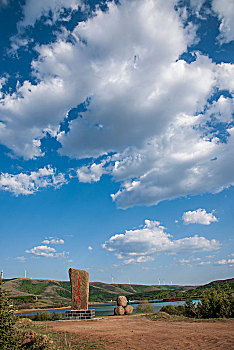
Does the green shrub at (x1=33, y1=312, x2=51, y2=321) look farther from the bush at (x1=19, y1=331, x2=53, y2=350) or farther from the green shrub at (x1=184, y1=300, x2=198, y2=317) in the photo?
the bush at (x1=19, y1=331, x2=53, y2=350)

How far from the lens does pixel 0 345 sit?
6.38 m

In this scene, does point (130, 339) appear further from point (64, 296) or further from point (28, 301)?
point (64, 296)

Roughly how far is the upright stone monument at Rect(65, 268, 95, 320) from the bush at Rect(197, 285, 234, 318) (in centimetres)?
1023

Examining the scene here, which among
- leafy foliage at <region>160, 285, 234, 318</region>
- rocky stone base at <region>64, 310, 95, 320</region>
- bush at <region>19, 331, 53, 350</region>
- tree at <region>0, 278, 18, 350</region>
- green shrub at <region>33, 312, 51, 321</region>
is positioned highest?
tree at <region>0, 278, 18, 350</region>

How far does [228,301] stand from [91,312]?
40.0ft

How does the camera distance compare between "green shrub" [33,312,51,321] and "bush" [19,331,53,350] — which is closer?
"bush" [19,331,53,350]

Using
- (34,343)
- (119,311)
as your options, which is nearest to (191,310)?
(119,311)

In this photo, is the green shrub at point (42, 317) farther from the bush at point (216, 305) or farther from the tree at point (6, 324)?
the tree at point (6, 324)

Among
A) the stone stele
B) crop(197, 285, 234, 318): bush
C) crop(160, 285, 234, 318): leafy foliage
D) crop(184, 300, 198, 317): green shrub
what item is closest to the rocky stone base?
the stone stele

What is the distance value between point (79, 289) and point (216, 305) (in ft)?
40.7

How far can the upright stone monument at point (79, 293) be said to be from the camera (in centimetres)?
2441

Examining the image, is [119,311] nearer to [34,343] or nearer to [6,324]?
[34,343]

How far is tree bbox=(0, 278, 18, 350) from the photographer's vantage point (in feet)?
21.2

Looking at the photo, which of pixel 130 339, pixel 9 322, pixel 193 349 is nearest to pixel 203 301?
pixel 130 339
